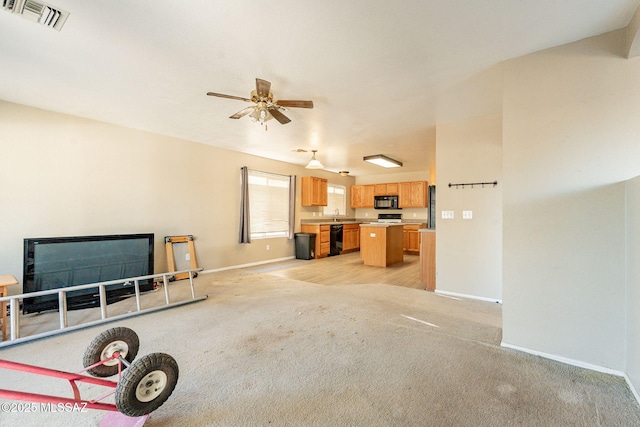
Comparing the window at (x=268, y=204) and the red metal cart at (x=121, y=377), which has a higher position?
the window at (x=268, y=204)

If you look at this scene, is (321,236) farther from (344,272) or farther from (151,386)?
(151,386)

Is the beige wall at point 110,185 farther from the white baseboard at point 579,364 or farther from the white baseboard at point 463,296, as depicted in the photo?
the white baseboard at point 579,364

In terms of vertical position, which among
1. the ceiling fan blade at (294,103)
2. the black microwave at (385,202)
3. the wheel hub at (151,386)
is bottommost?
the wheel hub at (151,386)

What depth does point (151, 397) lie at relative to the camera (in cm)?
135

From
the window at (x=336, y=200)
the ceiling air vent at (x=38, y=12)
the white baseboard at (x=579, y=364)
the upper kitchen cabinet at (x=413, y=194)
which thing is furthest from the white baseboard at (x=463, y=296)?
the window at (x=336, y=200)

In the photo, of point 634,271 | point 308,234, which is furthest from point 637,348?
point 308,234

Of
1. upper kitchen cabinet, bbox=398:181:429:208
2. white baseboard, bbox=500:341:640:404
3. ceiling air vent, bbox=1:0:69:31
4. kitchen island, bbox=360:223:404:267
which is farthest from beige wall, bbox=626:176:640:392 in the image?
upper kitchen cabinet, bbox=398:181:429:208

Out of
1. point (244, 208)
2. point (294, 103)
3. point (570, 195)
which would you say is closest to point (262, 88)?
point (294, 103)

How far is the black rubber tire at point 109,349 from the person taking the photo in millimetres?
1573

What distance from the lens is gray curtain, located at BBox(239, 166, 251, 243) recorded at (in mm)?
5676

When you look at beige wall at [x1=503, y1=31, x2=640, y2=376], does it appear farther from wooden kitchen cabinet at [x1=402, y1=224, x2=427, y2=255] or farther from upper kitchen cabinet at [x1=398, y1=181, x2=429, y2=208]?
upper kitchen cabinet at [x1=398, y1=181, x2=429, y2=208]

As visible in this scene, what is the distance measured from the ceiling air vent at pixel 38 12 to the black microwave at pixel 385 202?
7.65m

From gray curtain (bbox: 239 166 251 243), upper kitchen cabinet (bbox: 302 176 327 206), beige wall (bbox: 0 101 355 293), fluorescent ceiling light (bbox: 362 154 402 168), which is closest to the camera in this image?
beige wall (bbox: 0 101 355 293)

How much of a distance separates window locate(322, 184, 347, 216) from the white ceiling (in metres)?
4.88
